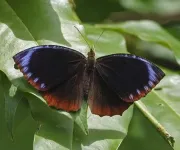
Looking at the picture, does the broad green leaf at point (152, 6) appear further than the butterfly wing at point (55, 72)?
Yes

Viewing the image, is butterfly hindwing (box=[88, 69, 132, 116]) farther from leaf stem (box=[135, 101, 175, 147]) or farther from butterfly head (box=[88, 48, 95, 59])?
leaf stem (box=[135, 101, 175, 147])

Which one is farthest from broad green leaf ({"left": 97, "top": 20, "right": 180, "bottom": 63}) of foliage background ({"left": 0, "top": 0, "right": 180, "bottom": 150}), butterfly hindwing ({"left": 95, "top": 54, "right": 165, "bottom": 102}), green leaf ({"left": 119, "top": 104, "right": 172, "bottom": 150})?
butterfly hindwing ({"left": 95, "top": 54, "right": 165, "bottom": 102})

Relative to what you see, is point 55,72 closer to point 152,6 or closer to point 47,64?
point 47,64

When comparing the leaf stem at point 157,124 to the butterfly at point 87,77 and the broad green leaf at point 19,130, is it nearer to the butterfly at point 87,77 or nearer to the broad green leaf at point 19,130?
the butterfly at point 87,77

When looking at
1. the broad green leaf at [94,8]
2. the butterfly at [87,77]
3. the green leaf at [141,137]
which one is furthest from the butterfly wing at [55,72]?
the broad green leaf at [94,8]

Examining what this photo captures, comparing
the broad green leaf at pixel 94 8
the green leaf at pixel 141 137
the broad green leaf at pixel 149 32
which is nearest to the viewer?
the green leaf at pixel 141 137

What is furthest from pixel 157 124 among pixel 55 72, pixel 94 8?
pixel 94 8
